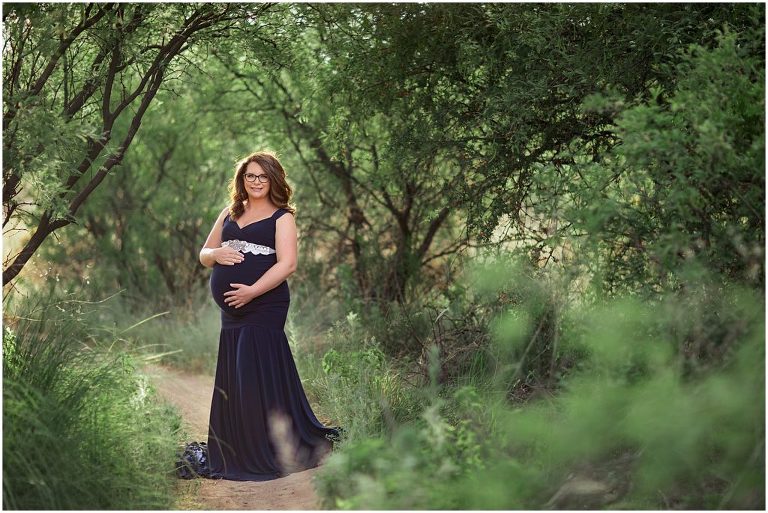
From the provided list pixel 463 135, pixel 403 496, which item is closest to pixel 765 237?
pixel 403 496

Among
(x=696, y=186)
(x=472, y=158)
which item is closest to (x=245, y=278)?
(x=472, y=158)

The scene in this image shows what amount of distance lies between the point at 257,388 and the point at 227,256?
903 millimetres

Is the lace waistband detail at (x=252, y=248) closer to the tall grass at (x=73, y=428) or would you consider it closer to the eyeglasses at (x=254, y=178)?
the eyeglasses at (x=254, y=178)

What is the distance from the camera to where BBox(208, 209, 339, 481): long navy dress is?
5.78 metres

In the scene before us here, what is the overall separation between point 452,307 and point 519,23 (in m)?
2.53

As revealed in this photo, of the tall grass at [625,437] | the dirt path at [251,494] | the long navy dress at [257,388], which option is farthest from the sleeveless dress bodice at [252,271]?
the tall grass at [625,437]

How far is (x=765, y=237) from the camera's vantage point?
14.3ft

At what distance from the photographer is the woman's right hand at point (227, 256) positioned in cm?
575

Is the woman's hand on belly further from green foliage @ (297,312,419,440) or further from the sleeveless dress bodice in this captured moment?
green foliage @ (297,312,419,440)

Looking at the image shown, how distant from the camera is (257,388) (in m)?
5.87

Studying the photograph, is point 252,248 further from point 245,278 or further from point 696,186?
point 696,186

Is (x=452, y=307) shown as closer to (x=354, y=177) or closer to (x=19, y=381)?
(x=354, y=177)

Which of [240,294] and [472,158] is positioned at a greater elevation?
[472,158]

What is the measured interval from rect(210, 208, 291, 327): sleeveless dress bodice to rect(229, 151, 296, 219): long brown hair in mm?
90
